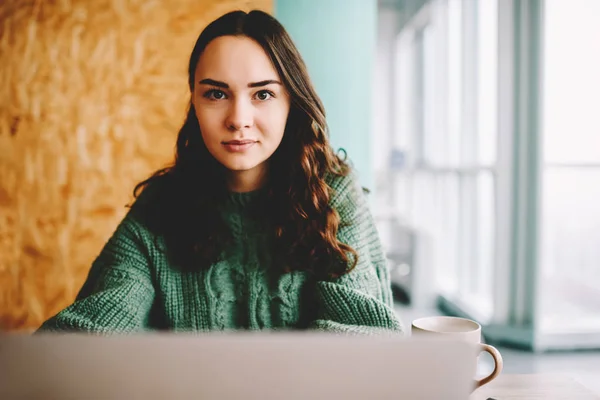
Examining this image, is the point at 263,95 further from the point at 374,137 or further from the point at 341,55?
the point at 374,137

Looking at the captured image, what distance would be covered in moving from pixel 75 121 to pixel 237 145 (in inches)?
51.2

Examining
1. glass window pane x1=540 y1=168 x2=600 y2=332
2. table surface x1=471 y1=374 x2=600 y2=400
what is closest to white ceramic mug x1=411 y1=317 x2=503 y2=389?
table surface x1=471 y1=374 x2=600 y2=400

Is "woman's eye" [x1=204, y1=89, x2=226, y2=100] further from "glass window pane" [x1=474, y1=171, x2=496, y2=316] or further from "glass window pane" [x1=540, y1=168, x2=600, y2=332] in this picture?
"glass window pane" [x1=474, y1=171, x2=496, y2=316]

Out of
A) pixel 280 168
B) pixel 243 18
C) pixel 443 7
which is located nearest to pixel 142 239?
pixel 280 168

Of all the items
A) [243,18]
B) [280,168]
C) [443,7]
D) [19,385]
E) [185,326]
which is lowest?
[185,326]

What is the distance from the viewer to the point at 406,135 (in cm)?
543

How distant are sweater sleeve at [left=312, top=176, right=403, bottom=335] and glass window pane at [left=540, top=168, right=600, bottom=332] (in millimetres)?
1759

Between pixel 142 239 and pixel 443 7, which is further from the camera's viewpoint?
pixel 443 7

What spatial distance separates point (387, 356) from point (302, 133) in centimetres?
76

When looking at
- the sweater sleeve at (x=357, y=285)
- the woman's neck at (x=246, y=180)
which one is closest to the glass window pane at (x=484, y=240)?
the sweater sleeve at (x=357, y=285)

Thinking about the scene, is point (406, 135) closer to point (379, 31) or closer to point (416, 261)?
point (379, 31)

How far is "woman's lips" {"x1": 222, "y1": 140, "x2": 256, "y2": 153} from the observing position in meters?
0.97

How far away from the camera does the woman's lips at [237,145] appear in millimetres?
967

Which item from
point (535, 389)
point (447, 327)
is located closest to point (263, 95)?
point (447, 327)
